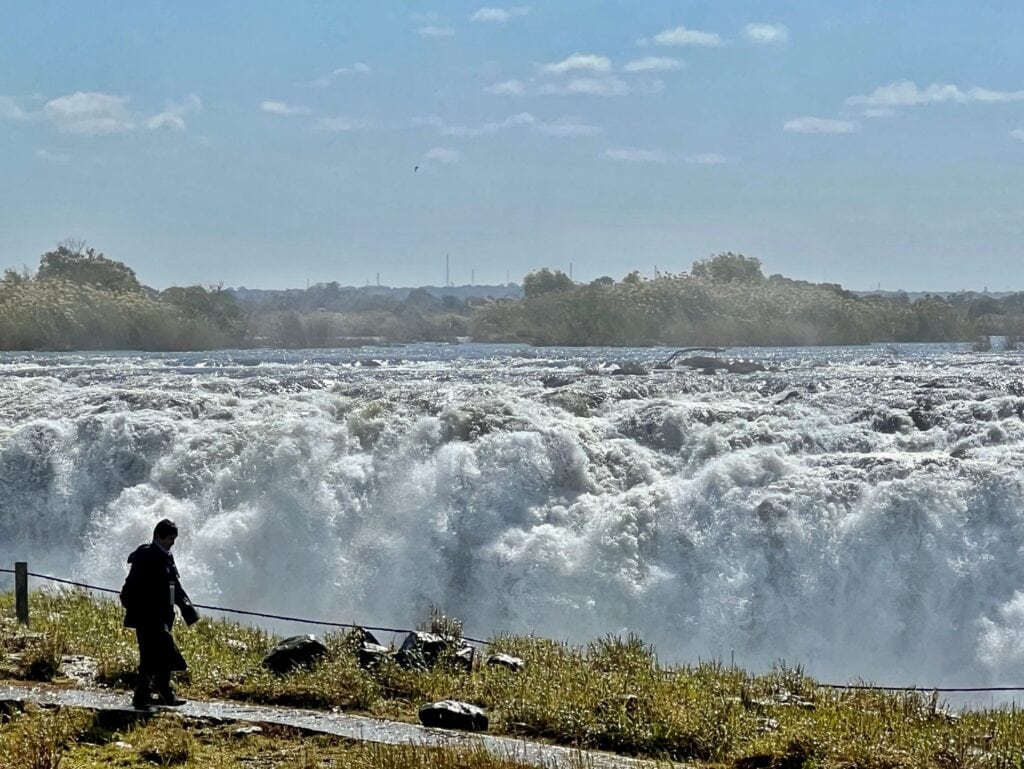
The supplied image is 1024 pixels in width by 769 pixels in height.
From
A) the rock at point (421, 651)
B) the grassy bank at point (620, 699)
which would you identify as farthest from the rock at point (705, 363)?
the rock at point (421, 651)

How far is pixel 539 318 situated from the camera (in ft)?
231

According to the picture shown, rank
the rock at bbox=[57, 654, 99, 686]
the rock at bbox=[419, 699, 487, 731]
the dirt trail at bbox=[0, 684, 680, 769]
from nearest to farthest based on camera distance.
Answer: the dirt trail at bbox=[0, 684, 680, 769], the rock at bbox=[419, 699, 487, 731], the rock at bbox=[57, 654, 99, 686]

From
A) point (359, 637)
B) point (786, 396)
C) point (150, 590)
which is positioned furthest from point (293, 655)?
point (786, 396)

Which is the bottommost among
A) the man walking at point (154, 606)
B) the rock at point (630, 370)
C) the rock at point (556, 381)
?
the man walking at point (154, 606)

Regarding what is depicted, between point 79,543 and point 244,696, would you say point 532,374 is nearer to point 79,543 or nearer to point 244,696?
point 79,543

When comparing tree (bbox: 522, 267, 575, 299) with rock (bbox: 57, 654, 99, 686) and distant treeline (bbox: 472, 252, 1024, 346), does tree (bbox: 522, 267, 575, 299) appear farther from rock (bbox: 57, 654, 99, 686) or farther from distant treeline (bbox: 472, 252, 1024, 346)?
rock (bbox: 57, 654, 99, 686)

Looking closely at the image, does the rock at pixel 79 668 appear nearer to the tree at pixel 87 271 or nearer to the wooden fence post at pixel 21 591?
the wooden fence post at pixel 21 591

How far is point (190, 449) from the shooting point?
24406mm

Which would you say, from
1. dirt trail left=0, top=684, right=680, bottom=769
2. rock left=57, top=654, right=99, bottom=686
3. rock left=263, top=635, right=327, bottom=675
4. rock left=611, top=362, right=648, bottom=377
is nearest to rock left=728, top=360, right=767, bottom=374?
rock left=611, top=362, right=648, bottom=377

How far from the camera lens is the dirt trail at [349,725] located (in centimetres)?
944

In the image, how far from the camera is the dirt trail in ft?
31.0

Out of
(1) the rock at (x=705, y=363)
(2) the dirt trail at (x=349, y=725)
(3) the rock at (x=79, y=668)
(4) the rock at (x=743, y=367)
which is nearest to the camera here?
(2) the dirt trail at (x=349, y=725)

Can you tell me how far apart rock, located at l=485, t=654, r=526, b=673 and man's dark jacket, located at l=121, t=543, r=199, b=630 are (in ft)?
9.40

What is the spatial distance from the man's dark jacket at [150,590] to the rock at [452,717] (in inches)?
82.5
